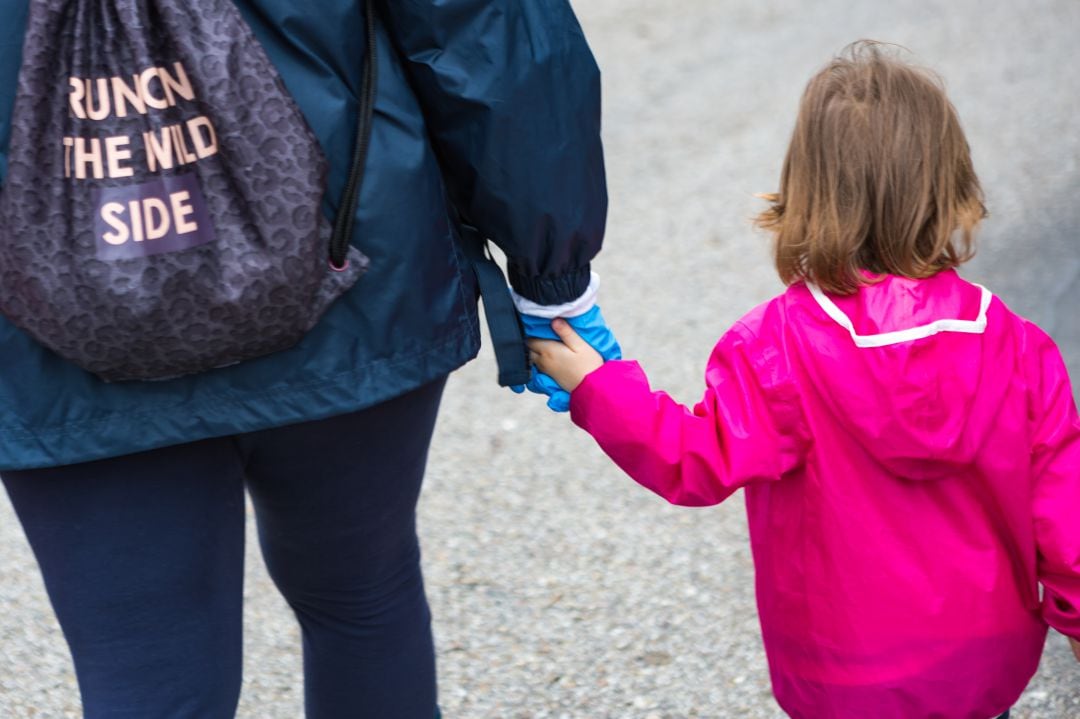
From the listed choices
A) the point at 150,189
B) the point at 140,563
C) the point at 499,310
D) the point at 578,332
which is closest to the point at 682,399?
the point at 578,332

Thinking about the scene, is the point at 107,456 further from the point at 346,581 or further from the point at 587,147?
the point at 587,147

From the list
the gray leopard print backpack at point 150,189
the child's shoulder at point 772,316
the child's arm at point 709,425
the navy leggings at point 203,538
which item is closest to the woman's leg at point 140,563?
the navy leggings at point 203,538

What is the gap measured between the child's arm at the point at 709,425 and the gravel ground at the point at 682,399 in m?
1.07

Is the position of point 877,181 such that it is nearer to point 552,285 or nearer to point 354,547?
point 552,285

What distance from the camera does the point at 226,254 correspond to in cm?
166

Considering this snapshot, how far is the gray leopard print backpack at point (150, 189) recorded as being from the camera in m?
1.60

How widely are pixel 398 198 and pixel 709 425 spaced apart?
0.53 metres

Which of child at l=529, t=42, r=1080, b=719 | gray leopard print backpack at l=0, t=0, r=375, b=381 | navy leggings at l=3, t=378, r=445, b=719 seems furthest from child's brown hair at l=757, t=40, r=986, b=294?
gray leopard print backpack at l=0, t=0, r=375, b=381

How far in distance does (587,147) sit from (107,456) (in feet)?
2.34

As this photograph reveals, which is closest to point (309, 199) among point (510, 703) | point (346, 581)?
point (346, 581)

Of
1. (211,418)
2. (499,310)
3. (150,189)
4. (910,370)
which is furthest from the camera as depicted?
(499,310)

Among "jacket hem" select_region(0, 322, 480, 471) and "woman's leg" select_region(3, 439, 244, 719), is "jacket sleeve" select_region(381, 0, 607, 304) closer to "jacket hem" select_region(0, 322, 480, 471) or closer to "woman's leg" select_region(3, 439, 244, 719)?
"jacket hem" select_region(0, 322, 480, 471)

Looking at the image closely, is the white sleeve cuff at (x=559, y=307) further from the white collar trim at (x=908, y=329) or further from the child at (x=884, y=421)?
the white collar trim at (x=908, y=329)

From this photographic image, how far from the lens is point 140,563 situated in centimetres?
177
